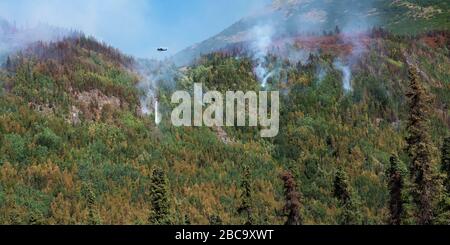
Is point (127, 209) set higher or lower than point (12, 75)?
lower

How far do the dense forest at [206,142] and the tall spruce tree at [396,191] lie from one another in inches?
5.4

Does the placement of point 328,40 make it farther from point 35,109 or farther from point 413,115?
point 413,115

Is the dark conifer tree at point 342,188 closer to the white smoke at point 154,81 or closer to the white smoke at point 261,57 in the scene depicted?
the white smoke at point 154,81

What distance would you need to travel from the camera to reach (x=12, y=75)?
129 metres

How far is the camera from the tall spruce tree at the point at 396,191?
60531 mm

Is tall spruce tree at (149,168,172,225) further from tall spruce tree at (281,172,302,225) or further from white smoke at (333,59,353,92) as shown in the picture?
white smoke at (333,59,353,92)

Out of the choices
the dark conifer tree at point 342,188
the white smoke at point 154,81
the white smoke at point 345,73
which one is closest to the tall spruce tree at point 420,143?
the dark conifer tree at point 342,188

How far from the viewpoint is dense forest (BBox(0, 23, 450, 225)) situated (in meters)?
91.6

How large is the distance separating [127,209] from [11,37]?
7571 cm

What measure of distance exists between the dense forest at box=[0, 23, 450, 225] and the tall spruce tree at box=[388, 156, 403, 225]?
136 mm

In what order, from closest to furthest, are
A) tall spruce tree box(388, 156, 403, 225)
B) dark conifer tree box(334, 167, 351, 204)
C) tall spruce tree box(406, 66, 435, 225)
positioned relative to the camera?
tall spruce tree box(406, 66, 435, 225), tall spruce tree box(388, 156, 403, 225), dark conifer tree box(334, 167, 351, 204)

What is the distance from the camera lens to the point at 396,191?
6106cm

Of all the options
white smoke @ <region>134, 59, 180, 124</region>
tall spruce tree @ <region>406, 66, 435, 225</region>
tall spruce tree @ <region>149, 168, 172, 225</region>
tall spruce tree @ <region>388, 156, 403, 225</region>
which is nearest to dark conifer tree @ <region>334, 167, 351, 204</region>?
tall spruce tree @ <region>388, 156, 403, 225</region>
